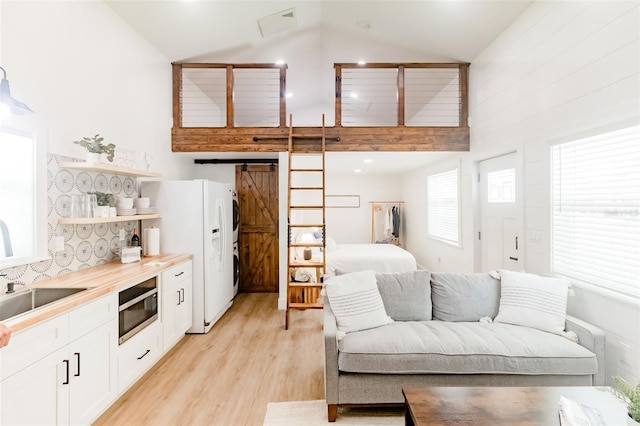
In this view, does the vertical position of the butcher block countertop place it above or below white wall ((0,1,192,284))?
below

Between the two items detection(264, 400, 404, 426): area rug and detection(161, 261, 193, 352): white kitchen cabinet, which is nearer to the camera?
detection(264, 400, 404, 426): area rug

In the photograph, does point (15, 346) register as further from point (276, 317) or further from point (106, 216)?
point (276, 317)

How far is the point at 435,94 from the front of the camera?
4938 millimetres

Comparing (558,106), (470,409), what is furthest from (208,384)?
(558,106)

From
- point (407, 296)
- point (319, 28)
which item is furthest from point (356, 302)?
point (319, 28)


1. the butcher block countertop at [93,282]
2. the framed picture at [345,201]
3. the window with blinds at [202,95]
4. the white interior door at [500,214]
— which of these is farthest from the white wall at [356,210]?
the butcher block countertop at [93,282]

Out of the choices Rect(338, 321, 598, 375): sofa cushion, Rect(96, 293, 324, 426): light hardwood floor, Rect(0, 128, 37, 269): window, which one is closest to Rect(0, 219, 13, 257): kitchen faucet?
Rect(0, 128, 37, 269): window

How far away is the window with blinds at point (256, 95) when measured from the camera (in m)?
4.73

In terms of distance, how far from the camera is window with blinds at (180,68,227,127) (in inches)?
174

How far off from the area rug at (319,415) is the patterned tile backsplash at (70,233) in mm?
1943

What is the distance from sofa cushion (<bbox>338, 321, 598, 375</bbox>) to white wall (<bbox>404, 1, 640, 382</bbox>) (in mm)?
406

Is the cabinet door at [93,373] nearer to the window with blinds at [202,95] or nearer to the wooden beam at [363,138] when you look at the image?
the wooden beam at [363,138]

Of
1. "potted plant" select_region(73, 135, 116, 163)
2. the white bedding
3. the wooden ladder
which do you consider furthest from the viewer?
the white bedding

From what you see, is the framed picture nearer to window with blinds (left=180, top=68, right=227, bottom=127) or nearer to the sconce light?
window with blinds (left=180, top=68, right=227, bottom=127)
